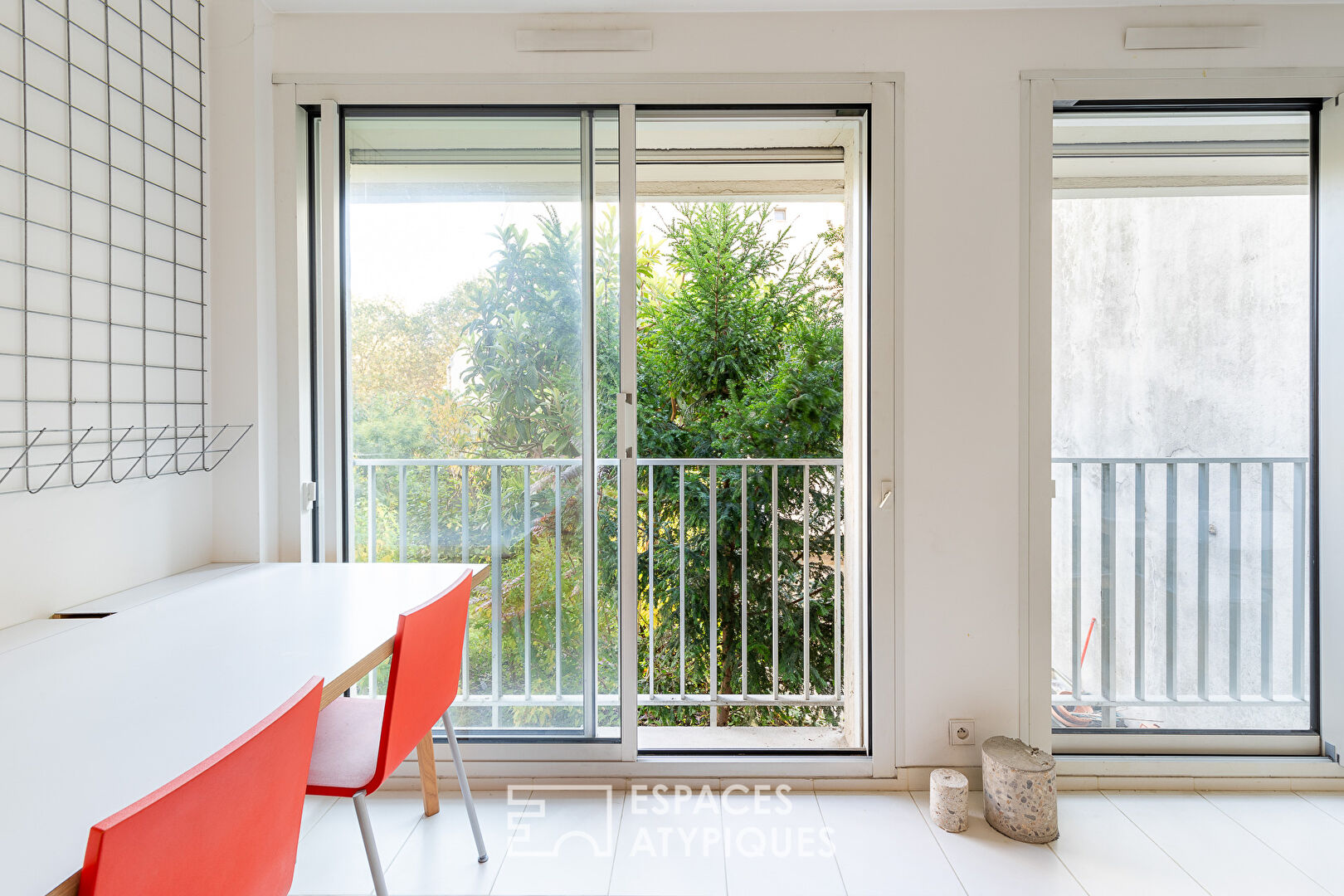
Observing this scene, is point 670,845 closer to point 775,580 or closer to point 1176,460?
point 775,580

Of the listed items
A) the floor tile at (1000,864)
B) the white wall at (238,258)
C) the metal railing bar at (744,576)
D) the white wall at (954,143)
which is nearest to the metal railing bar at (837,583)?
the metal railing bar at (744,576)

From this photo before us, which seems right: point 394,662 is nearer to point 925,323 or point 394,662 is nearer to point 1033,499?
point 925,323

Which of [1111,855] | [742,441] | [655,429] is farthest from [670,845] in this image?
[655,429]

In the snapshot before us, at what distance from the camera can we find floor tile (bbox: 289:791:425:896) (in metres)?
1.63

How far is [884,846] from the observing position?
179 centimetres

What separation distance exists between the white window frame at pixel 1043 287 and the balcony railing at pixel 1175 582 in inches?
16.7

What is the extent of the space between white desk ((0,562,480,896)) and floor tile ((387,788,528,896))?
2.31ft

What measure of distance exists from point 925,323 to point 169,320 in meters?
2.10

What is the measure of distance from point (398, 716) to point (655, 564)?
1659 mm

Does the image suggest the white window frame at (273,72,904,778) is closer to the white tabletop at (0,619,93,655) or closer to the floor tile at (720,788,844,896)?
the floor tile at (720,788,844,896)

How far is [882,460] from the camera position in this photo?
6.73 ft

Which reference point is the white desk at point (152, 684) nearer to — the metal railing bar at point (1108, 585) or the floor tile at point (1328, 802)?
the metal railing bar at point (1108, 585)

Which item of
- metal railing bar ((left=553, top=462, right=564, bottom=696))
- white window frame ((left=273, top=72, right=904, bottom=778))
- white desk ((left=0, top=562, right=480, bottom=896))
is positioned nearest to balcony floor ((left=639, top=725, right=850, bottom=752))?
white window frame ((left=273, top=72, right=904, bottom=778))

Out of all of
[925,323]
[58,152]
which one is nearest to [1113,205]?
[925,323]
